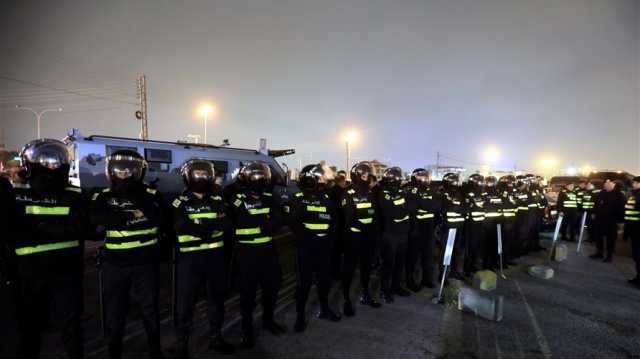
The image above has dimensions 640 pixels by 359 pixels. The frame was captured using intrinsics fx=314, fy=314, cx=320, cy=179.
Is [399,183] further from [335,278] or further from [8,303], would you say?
[8,303]

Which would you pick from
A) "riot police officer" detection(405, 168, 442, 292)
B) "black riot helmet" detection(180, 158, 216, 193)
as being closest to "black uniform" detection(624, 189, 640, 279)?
"riot police officer" detection(405, 168, 442, 292)

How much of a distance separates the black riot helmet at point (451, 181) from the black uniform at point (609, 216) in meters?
5.01

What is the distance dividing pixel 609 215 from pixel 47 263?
11.7 meters

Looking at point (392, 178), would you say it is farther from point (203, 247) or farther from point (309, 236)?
point (203, 247)

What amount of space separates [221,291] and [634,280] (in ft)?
26.6

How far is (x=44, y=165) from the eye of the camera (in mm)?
2920

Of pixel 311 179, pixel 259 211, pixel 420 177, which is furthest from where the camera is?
pixel 420 177

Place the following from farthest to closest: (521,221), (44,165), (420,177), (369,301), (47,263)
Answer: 1. (521,221)
2. (420,177)
3. (369,301)
4. (44,165)
5. (47,263)

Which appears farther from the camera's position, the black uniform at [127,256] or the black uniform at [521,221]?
the black uniform at [521,221]

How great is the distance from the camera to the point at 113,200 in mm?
3180

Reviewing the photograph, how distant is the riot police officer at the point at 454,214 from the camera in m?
6.54

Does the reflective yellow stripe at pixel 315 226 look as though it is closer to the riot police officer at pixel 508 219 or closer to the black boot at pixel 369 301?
the black boot at pixel 369 301

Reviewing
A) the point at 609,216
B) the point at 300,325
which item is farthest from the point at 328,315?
the point at 609,216

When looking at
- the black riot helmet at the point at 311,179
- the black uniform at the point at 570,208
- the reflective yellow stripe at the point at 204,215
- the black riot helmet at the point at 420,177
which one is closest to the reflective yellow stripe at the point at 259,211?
the reflective yellow stripe at the point at 204,215
